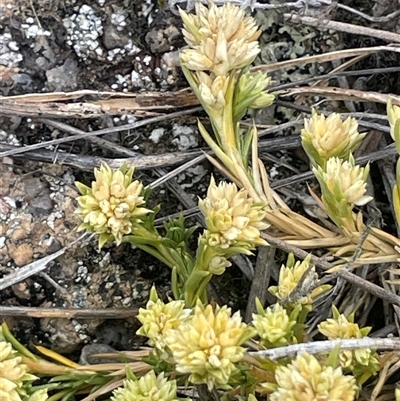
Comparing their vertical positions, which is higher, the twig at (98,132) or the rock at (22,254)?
the twig at (98,132)

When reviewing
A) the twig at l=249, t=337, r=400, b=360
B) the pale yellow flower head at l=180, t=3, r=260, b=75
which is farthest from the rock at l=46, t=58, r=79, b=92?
the twig at l=249, t=337, r=400, b=360

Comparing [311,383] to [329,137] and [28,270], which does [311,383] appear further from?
[28,270]

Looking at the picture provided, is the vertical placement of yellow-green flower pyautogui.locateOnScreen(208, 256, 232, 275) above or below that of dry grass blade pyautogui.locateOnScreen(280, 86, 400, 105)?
below

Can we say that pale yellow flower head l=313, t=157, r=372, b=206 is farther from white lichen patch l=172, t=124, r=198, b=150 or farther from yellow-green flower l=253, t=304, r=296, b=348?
white lichen patch l=172, t=124, r=198, b=150

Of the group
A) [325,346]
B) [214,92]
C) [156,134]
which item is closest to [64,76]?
[156,134]

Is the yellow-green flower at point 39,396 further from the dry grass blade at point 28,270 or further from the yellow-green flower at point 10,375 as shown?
the dry grass blade at point 28,270

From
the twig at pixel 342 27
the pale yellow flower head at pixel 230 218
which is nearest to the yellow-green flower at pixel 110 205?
the pale yellow flower head at pixel 230 218

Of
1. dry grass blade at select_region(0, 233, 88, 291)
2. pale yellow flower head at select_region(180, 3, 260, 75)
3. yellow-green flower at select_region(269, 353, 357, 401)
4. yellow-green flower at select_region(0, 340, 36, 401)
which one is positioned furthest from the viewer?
dry grass blade at select_region(0, 233, 88, 291)

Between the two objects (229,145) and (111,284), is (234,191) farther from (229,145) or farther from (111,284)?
(111,284)
